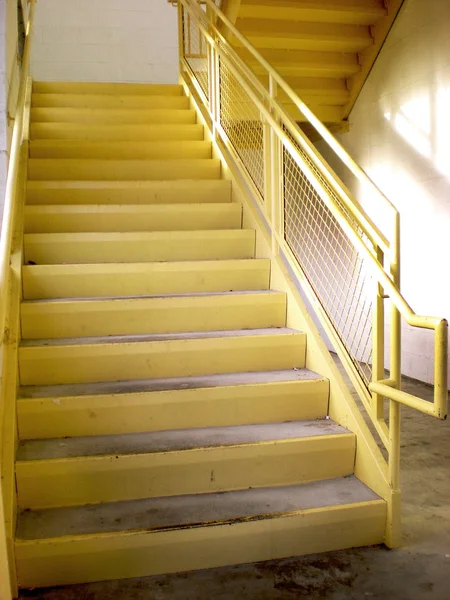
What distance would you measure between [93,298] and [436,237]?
2.93m

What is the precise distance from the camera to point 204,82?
5430mm

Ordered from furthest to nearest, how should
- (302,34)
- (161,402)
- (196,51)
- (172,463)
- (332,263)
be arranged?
(196,51), (302,34), (332,263), (161,402), (172,463)

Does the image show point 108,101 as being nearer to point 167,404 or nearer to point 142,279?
point 142,279

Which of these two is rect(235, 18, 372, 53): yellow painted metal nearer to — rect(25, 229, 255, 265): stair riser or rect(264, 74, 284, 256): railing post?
rect(264, 74, 284, 256): railing post

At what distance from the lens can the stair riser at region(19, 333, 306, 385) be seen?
2.87 metres

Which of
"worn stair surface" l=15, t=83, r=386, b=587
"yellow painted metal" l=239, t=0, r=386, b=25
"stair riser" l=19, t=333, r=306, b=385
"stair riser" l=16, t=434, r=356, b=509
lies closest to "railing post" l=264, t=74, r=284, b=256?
"worn stair surface" l=15, t=83, r=386, b=587

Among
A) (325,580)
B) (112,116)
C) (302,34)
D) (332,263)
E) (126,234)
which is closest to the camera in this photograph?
(325,580)

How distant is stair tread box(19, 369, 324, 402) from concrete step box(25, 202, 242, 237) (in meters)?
1.26

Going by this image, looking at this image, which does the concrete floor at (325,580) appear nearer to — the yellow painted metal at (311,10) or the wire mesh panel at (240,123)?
the wire mesh panel at (240,123)

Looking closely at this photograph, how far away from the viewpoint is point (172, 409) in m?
2.72

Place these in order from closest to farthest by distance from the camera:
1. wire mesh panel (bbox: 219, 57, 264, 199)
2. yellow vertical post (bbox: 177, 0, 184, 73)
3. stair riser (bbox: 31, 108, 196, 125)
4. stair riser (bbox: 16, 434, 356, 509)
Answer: stair riser (bbox: 16, 434, 356, 509) → wire mesh panel (bbox: 219, 57, 264, 199) → stair riser (bbox: 31, 108, 196, 125) → yellow vertical post (bbox: 177, 0, 184, 73)

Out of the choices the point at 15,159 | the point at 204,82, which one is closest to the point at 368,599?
the point at 15,159

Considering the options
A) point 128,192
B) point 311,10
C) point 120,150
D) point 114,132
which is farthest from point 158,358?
point 311,10

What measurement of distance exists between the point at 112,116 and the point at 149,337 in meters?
2.81
